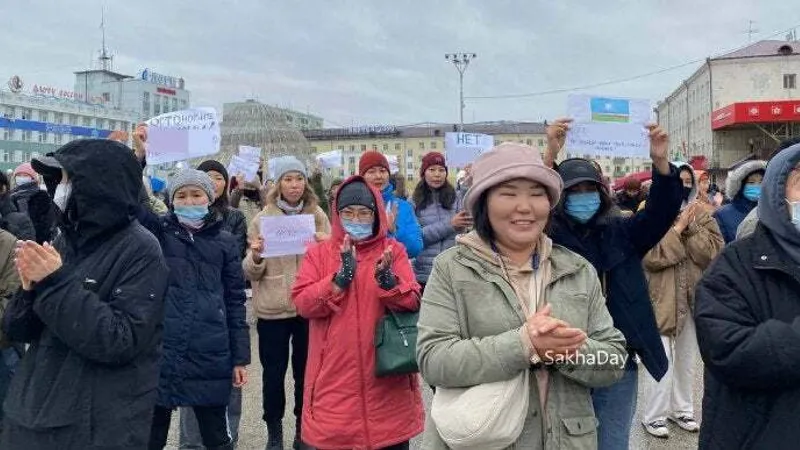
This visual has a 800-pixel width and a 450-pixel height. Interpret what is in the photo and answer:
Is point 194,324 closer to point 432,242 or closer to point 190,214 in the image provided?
point 190,214

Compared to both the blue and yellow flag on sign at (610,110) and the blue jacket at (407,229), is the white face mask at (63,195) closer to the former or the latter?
the blue and yellow flag on sign at (610,110)

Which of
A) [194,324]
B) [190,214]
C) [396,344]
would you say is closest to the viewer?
[396,344]

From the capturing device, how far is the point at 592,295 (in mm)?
2400

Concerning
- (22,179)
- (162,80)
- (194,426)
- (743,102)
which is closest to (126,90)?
(162,80)

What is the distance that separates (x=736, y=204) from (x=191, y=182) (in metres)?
4.49

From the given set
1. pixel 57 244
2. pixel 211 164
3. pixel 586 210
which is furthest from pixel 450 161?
pixel 57 244

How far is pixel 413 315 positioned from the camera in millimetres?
3482

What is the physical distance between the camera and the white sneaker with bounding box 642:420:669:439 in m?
5.00

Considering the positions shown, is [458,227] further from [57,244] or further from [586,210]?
[57,244]

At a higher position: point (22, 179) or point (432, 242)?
point (22, 179)

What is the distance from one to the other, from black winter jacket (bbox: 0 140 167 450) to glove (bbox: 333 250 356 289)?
0.94 meters

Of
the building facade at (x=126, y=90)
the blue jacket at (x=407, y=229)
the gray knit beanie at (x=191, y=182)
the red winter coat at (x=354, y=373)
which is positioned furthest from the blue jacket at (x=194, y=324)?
the building facade at (x=126, y=90)

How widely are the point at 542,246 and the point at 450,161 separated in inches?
213

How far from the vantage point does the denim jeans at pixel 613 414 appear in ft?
10.8
